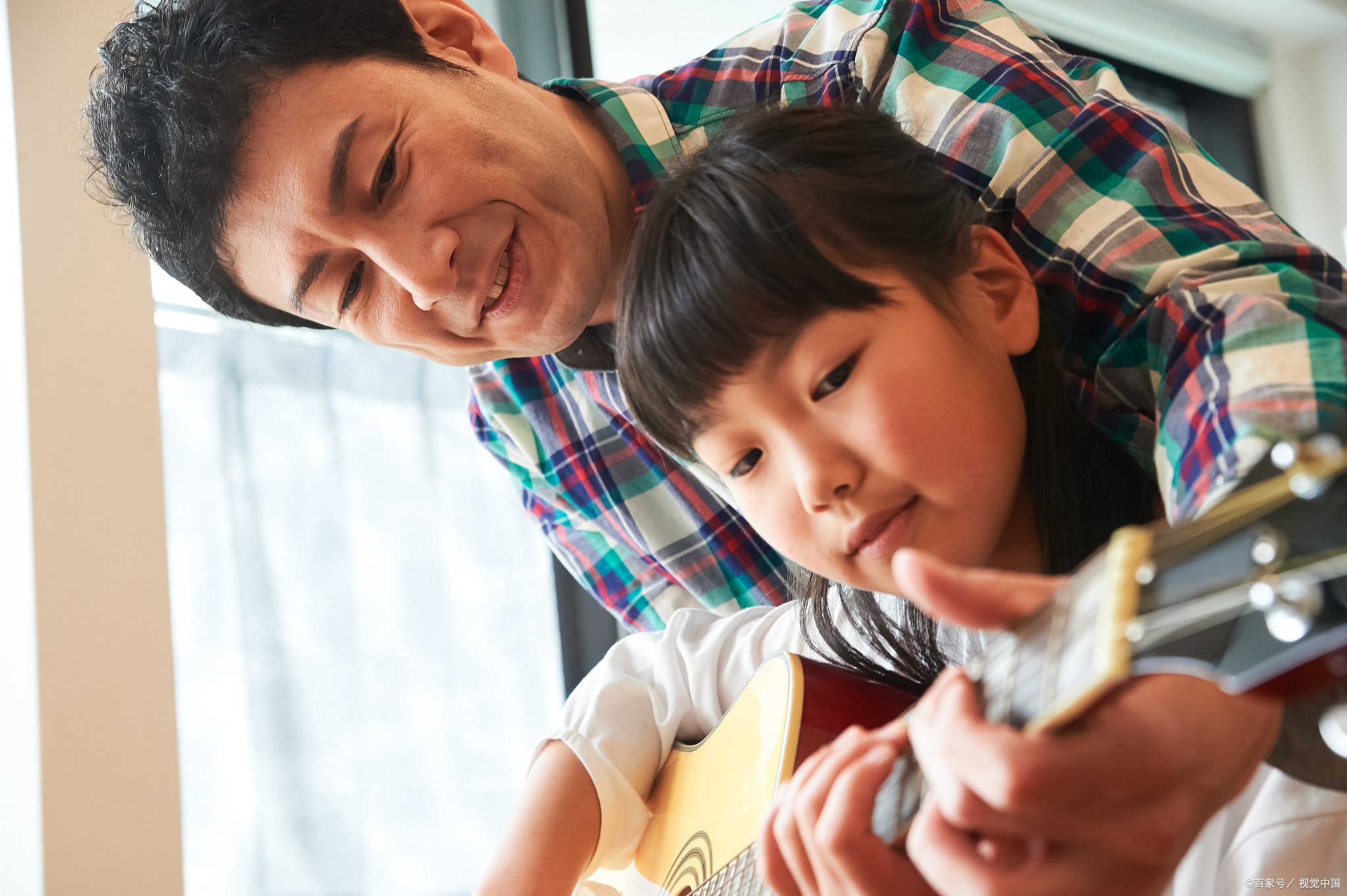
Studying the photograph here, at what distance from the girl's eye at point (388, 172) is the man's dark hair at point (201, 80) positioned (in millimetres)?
97

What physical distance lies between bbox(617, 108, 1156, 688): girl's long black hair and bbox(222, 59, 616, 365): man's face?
17cm

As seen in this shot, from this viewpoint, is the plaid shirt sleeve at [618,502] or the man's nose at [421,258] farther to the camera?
the plaid shirt sleeve at [618,502]

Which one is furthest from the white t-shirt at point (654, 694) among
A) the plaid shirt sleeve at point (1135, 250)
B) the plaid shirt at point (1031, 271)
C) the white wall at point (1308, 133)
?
the white wall at point (1308, 133)

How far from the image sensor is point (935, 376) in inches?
26.3

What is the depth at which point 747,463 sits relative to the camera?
73 cm

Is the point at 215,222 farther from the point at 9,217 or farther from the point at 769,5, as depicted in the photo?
the point at 769,5

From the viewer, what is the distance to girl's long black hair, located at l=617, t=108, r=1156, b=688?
692 mm

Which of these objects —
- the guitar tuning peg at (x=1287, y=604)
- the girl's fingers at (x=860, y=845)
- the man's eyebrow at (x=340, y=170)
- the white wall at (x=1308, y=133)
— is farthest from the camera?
A: the white wall at (x=1308, y=133)

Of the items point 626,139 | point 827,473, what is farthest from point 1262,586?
point 626,139

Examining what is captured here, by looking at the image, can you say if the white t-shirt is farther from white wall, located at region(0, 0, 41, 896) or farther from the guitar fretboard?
white wall, located at region(0, 0, 41, 896)

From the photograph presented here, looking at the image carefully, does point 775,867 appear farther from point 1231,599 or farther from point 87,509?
point 87,509

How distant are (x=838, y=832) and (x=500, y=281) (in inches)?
23.8

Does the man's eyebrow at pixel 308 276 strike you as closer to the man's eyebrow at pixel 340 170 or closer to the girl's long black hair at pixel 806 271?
the man's eyebrow at pixel 340 170

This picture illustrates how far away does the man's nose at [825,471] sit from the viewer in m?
0.66
